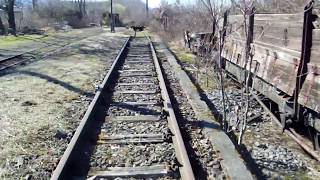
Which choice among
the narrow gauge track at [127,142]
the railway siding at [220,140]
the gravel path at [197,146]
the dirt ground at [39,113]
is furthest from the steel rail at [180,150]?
the dirt ground at [39,113]

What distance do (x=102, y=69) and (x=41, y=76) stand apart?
2.24 metres

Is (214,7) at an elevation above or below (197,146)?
above

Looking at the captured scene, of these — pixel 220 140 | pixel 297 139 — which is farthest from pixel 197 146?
pixel 297 139

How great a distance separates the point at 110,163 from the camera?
15.5 feet

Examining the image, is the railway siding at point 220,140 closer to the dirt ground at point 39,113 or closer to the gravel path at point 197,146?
the gravel path at point 197,146

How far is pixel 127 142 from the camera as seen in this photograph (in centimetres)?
541

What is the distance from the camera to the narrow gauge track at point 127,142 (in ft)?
14.6

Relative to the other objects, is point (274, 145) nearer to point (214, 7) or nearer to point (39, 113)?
point (214, 7)

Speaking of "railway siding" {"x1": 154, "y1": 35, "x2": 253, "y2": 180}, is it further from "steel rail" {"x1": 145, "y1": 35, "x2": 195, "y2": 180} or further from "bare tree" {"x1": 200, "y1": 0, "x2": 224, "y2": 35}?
"bare tree" {"x1": 200, "y1": 0, "x2": 224, "y2": 35}

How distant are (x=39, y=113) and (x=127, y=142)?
89.1 inches

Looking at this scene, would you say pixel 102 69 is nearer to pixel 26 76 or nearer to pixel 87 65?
pixel 87 65

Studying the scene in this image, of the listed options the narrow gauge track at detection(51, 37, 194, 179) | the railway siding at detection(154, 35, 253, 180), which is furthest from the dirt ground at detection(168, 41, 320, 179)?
the narrow gauge track at detection(51, 37, 194, 179)

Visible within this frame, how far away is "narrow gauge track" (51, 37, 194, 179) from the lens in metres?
4.45

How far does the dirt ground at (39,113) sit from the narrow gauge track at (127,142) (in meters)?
0.26
